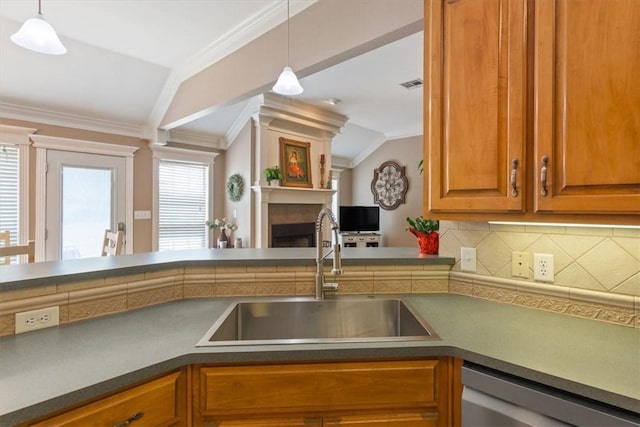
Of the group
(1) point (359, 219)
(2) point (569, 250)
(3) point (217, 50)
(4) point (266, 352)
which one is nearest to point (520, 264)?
(2) point (569, 250)

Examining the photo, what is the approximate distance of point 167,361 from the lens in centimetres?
94

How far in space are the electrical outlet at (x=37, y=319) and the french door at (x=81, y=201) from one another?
321 centimetres

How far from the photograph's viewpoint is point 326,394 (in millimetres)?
1022

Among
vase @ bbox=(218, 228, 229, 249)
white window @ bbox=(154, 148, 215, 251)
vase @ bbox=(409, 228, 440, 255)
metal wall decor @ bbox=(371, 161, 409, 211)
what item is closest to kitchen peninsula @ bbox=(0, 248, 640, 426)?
vase @ bbox=(409, 228, 440, 255)

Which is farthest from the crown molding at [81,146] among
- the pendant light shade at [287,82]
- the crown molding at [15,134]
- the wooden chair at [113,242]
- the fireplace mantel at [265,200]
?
the pendant light shade at [287,82]

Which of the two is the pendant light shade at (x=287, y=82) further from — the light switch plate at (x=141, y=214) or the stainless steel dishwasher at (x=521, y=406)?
the light switch plate at (x=141, y=214)

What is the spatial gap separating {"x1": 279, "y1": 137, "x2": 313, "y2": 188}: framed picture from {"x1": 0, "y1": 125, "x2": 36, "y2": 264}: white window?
2833mm

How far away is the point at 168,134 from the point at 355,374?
439 cm

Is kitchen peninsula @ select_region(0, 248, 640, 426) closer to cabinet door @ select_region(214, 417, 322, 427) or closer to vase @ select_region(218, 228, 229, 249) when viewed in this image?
cabinet door @ select_region(214, 417, 322, 427)

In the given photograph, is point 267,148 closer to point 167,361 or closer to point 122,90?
point 122,90

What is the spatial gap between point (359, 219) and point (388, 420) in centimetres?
563

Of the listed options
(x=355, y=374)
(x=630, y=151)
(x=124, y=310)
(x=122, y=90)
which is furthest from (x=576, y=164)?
(x=122, y=90)

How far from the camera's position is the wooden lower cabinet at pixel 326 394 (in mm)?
999

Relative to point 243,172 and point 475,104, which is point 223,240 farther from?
point 475,104
